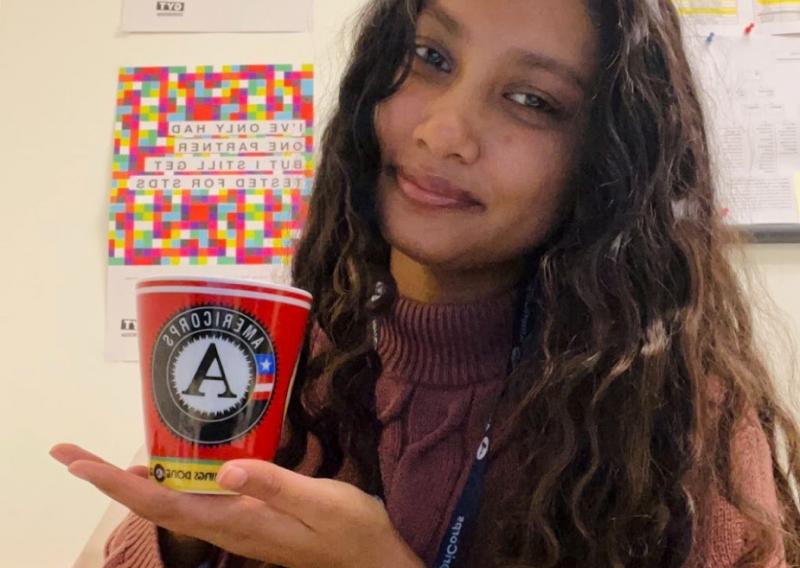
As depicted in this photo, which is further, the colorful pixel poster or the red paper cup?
the colorful pixel poster

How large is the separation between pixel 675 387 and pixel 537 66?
1.01ft

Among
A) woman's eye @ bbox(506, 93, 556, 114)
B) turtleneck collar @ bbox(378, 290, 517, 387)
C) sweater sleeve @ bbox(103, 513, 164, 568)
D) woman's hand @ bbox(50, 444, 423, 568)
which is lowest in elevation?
sweater sleeve @ bbox(103, 513, 164, 568)

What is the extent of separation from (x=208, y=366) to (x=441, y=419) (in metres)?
0.35

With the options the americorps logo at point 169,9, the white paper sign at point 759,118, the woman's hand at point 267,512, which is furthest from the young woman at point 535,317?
the americorps logo at point 169,9

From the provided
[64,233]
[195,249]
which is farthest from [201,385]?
[64,233]

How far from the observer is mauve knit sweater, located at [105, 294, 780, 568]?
68 centimetres

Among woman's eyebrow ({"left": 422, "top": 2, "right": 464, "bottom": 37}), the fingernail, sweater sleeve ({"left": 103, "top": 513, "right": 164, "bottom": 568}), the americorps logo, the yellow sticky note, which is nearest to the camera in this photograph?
the fingernail

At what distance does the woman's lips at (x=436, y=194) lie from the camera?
64cm

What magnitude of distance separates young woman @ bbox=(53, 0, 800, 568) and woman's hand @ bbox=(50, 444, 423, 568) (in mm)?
147

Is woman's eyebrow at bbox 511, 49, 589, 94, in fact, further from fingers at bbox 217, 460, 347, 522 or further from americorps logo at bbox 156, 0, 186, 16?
americorps logo at bbox 156, 0, 186, 16

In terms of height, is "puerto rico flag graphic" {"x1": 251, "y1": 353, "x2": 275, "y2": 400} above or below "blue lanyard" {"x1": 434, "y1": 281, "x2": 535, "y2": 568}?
above

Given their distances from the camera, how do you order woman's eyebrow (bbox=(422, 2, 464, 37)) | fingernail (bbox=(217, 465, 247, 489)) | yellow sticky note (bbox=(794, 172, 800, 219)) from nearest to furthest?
fingernail (bbox=(217, 465, 247, 489)) → woman's eyebrow (bbox=(422, 2, 464, 37)) → yellow sticky note (bbox=(794, 172, 800, 219))

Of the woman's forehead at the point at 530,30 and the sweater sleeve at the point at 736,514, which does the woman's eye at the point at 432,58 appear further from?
the sweater sleeve at the point at 736,514

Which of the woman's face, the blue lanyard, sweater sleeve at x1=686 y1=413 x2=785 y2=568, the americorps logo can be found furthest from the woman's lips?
the americorps logo
